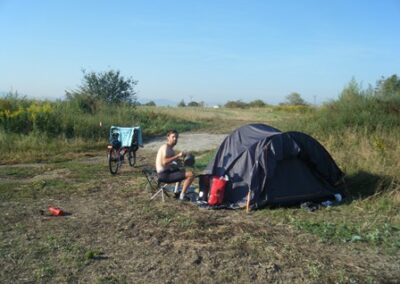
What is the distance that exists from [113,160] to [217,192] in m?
4.44

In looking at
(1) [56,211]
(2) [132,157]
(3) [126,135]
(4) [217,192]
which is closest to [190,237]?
(4) [217,192]

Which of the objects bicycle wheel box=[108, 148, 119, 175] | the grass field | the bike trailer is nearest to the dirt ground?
the grass field

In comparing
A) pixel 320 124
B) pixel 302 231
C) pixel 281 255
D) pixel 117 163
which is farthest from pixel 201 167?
pixel 281 255

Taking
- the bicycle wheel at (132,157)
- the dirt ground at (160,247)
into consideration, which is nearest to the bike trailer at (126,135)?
the bicycle wheel at (132,157)

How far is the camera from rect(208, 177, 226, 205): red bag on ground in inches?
349

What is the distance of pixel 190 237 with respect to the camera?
6902mm

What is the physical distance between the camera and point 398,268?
5844 millimetres

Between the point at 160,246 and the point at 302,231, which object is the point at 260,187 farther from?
the point at 160,246

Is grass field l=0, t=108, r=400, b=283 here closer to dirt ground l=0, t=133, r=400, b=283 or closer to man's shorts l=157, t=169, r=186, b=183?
dirt ground l=0, t=133, r=400, b=283

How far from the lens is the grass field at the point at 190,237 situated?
5617mm

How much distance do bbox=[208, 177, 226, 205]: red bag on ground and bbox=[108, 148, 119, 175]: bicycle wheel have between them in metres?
4.15

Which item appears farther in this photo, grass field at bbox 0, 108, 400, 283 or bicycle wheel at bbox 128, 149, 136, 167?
bicycle wheel at bbox 128, 149, 136, 167

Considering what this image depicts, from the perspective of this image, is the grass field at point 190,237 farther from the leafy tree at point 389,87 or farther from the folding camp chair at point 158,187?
the leafy tree at point 389,87

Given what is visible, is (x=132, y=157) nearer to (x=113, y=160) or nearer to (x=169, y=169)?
(x=113, y=160)
